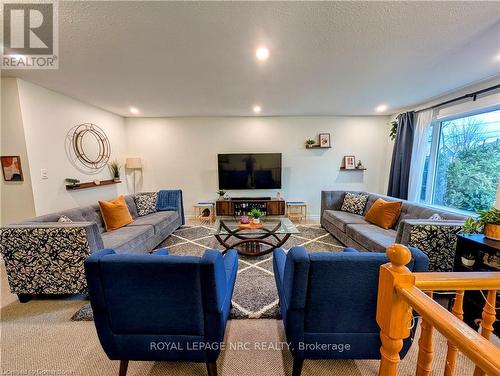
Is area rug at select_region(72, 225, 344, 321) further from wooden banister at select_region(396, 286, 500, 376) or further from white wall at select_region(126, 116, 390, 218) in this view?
wooden banister at select_region(396, 286, 500, 376)

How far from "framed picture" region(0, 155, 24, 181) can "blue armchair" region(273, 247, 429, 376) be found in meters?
3.80

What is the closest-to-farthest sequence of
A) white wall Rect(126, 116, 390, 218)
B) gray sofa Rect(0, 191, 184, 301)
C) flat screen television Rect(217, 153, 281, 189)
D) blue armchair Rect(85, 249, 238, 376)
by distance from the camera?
blue armchair Rect(85, 249, 238, 376), gray sofa Rect(0, 191, 184, 301), flat screen television Rect(217, 153, 281, 189), white wall Rect(126, 116, 390, 218)

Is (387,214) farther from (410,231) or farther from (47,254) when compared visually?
(47,254)

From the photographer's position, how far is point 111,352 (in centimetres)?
124

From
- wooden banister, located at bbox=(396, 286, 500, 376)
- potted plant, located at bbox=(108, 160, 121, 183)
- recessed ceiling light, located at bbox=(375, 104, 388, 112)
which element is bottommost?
wooden banister, located at bbox=(396, 286, 500, 376)

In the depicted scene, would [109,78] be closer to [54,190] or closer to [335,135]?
[54,190]

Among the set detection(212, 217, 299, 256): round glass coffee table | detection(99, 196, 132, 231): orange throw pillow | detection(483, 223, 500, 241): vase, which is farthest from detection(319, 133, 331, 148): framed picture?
detection(99, 196, 132, 231): orange throw pillow

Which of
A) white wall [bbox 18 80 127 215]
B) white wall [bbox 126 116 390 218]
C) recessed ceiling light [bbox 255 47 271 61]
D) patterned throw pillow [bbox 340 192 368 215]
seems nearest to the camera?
recessed ceiling light [bbox 255 47 271 61]

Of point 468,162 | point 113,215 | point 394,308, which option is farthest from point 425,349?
point 468,162

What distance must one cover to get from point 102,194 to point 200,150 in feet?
7.39

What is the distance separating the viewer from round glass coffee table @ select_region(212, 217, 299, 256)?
2.95 m

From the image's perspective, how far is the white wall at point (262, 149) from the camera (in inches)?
194

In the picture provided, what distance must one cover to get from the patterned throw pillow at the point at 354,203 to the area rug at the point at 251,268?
24.4 inches

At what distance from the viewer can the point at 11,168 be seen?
278cm
